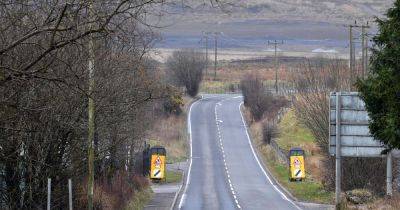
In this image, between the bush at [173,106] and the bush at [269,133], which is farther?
the bush at [173,106]

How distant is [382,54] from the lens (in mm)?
22641

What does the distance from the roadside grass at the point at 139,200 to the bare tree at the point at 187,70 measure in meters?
68.3

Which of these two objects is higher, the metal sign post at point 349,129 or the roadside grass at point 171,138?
the metal sign post at point 349,129

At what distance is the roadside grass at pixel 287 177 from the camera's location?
167 feet

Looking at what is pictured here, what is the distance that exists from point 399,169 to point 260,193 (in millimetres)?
9725

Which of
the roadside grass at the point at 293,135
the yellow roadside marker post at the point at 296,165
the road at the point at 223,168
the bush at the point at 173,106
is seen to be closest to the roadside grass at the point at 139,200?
the road at the point at 223,168

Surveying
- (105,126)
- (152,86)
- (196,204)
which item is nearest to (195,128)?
(196,204)

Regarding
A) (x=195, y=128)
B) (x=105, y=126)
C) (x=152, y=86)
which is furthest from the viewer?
(x=195, y=128)

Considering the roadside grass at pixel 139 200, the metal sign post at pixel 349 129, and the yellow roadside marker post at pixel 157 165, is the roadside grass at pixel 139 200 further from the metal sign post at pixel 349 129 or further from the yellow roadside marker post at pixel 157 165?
the yellow roadside marker post at pixel 157 165

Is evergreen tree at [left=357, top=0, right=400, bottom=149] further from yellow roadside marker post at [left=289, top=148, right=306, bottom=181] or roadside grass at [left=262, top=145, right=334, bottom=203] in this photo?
yellow roadside marker post at [left=289, top=148, right=306, bottom=181]

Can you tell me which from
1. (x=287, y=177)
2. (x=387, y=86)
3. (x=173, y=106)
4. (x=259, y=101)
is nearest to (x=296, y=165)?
(x=287, y=177)

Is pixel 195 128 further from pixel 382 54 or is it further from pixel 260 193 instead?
pixel 382 54

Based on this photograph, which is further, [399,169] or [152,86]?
[399,169]

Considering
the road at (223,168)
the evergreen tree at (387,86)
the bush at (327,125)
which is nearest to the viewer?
the evergreen tree at (387,86)
